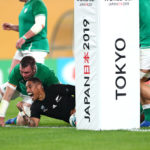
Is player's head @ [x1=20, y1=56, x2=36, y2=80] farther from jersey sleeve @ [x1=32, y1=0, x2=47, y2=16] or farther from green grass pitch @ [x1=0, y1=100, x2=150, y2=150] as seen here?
jersey sleeve @ [x1=32, y1=0, x2=47, y2=16]

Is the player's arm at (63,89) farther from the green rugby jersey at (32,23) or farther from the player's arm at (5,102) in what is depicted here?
the green rugby jersey at (32,23)

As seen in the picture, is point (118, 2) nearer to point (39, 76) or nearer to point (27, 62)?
point (27, 62)

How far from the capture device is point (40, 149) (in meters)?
6.02

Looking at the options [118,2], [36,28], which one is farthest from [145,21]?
[36,28]

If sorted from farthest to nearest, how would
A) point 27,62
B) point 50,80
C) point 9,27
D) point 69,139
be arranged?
point 9,27, point 50,80, point 27,62, point 69,139

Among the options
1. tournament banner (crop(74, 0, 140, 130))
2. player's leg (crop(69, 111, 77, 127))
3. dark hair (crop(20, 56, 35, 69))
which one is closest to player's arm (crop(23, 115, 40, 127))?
player's leg (crop(69, 111, 77, 127))

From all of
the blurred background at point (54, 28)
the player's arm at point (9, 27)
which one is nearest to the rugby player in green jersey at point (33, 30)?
the player's arm at point (9, 27)

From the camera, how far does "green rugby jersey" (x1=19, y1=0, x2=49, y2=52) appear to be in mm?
9562

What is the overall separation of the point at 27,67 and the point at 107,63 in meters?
1.31

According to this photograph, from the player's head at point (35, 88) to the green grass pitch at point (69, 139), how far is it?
1.37ft

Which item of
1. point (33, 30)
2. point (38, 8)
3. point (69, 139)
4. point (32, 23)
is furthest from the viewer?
point (32, 23)

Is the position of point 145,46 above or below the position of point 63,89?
above

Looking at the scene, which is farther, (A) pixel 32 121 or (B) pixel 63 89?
(B) pixel 63 89

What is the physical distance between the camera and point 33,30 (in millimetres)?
9430
